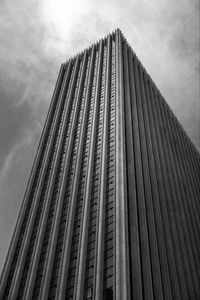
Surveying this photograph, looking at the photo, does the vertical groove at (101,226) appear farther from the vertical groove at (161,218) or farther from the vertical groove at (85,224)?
the vertical groove at (161,218)

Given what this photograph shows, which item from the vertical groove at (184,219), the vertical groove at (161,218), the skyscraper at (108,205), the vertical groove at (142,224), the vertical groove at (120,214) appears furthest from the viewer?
the vertical groove at (184,219)

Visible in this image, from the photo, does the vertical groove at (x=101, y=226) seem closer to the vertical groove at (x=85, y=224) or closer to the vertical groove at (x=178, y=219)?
the vertical groove at (x=85, y=224)

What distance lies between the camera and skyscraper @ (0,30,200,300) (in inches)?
1858

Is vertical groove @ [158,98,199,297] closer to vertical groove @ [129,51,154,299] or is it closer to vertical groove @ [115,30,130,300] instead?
vertical groove @ [129,51,154,299]

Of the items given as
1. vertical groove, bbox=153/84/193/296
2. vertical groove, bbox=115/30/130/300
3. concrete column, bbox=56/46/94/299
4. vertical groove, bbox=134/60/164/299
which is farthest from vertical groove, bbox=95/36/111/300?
vertical groove, bbox=153/84/193/296

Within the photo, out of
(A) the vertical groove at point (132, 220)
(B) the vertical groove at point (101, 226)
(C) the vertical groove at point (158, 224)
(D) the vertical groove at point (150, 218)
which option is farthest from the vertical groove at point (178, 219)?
(B) the vertical groove at point (101, 226)

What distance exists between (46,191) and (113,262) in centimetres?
2833

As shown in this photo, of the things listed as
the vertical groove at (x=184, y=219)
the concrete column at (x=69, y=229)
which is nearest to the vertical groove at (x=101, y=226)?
the concrete column at (x=69, y=229)

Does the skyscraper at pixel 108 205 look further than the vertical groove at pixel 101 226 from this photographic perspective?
Yes

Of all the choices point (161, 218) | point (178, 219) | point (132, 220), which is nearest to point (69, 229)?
point (132, 220)

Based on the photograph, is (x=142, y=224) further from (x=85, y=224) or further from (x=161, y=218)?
(x=161, y=218)

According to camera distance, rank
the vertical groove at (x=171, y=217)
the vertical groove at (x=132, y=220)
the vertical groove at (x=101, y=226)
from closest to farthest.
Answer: the vertical groove at (x=132, y=220) → the vertical groove at (x=101, y=226) → the vertical groove at (x=171, y=217)

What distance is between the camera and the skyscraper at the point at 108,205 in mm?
47188

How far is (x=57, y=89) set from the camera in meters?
108
